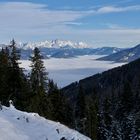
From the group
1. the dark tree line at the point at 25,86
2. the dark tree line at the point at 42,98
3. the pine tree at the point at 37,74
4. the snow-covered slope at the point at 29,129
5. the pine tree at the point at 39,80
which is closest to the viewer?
the snow-covered slope at the point at 29,129

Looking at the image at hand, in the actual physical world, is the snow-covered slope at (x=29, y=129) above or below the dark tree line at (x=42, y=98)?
above

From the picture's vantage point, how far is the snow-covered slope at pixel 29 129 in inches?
711

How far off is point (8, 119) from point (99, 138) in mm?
54855

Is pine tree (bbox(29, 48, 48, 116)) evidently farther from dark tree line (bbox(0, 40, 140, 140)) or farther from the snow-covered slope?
the snow-covered slope

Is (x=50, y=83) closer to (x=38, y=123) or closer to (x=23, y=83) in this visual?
(x=23, y=83)

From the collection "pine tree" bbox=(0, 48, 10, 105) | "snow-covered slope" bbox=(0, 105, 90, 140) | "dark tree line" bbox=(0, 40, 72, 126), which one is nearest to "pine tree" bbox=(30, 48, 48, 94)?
"dark tree line" bbox=(0, 40, 72, 126)

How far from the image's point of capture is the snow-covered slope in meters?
18.0

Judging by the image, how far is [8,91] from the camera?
45719mm

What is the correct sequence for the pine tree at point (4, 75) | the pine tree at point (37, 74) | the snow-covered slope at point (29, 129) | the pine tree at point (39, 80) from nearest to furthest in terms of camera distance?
1. the snow-covered slope at point (29, 129)
2. the pine tree at point (4, 75)
3. the pine tree at point (39, 80)
4. the pine tree at point (37, 74)

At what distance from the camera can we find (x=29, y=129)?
1947cm

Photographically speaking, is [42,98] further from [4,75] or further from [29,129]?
[29,129]

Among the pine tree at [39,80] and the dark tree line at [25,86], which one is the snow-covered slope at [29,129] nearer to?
the dark tree line at [25,86]

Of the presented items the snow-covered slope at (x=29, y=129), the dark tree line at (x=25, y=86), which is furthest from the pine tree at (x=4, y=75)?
the snow-covered slope at (x=29, y=129)

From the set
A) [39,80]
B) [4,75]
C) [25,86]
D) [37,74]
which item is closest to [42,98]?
[39,80]
